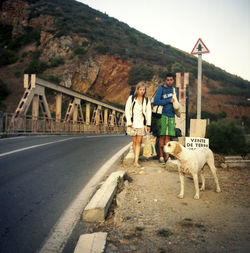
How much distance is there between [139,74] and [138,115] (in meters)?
51.5

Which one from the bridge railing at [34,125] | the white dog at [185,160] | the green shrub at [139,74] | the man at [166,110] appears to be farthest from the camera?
the green shrub at [139,74]

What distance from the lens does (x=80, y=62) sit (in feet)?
168

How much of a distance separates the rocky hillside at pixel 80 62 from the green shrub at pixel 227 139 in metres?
39.4

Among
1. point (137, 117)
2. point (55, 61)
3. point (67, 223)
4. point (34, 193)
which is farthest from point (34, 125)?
point (55, 61)

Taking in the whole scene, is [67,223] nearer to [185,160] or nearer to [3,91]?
[185,160]

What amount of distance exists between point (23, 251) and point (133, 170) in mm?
3565

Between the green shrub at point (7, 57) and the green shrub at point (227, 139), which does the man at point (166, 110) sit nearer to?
the green shrub at point (227, 139)

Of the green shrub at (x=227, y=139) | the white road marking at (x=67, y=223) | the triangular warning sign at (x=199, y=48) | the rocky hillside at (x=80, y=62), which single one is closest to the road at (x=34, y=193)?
the white road marking at (x=67, y=223)

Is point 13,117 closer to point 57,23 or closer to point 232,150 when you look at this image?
point 232,150

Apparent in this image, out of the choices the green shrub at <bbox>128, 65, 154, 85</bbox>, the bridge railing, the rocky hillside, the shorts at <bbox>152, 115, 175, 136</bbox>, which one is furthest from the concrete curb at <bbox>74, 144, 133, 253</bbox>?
the green shrub at <bbox>128, 65, 154, 85</bbox>

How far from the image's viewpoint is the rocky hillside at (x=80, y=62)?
50094mm

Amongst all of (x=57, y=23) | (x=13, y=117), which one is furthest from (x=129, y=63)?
(x=13, y=117)

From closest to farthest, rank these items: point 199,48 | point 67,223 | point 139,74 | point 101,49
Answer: point 67,223 → point 199,48 → point 139,74 → point 101,49

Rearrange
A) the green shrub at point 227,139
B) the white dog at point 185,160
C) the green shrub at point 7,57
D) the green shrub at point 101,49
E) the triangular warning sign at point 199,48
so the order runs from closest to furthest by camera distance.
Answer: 1. the white dog at point 185,160
2. the green shrub at point 227,139
3. the triangular warning sign at point 199,48
4. the green shrub at point 7,57
5. the green shrub at point 101,49
